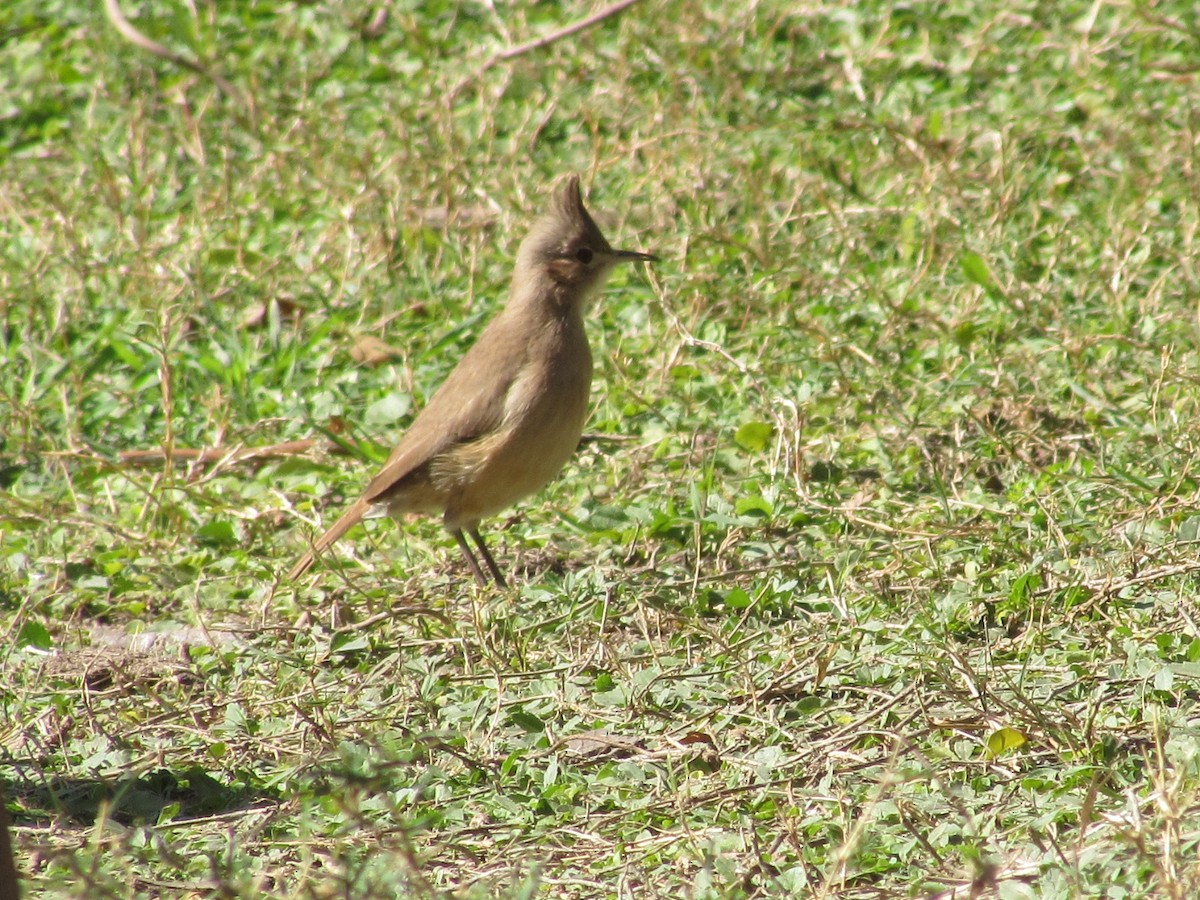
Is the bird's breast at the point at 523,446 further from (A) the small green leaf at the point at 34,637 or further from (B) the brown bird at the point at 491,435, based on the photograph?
(A) the small green leaf at the point at 34,637

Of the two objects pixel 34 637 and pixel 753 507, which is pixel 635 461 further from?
pixel 34 637

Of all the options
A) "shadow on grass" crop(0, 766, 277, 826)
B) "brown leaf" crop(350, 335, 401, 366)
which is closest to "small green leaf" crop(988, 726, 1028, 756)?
"shadow on grass" crop(0, 766, 277, 826)

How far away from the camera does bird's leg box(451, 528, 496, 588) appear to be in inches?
198

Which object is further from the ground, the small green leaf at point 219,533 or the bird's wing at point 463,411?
the bird's wing at point 463,411

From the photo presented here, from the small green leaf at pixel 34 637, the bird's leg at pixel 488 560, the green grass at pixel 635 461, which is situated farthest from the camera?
the bird's leg at pixel 488 560

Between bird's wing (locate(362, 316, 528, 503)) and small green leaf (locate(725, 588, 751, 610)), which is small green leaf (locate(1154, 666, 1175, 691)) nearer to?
small green leaf (locate(725, 588, 751, 610))

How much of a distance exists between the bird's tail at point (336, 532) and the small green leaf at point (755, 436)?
4.14ft

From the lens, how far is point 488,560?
5.14m

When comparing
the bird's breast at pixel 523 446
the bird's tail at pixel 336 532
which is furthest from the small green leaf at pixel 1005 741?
the bird's tail at pixel 336 532

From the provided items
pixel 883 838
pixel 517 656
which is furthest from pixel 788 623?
pixel 883 838

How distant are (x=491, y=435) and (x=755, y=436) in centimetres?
93

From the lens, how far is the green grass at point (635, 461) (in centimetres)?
362

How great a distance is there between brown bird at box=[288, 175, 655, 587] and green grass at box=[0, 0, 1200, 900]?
197mm

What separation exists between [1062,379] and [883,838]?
251 cm
